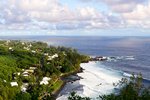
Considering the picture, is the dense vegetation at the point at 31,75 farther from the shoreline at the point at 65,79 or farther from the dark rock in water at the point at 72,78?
the dark rock in water at the point at 72,78

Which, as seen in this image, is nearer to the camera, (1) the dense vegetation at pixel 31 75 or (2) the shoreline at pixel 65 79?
(1) the dense vegetation at pixel 31 75

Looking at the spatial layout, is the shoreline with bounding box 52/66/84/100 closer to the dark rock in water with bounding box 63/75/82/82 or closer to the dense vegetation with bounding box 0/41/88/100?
the dark rock in water with bounding box 63/75/82/82

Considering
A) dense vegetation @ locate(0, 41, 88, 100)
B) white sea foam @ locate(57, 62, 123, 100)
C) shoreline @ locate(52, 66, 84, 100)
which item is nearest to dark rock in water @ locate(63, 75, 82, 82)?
shoreline @ locate(52, 66, 84, 100)

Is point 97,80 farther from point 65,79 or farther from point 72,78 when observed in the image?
point 65,79

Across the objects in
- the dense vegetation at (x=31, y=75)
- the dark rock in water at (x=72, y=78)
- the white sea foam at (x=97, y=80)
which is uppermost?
the dense vegetation at (x=31, y=75)

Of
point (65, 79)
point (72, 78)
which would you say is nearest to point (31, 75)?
point (65, 79)

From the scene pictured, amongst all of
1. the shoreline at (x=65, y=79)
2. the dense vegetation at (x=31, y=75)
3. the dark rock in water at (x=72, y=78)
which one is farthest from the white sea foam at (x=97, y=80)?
the dense vegetation at (x=31, y=75)

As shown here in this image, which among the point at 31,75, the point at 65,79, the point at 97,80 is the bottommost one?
the point at 65,79

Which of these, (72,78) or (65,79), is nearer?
(65,79)

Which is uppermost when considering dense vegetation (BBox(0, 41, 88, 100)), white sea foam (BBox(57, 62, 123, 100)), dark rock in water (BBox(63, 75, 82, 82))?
dense vegetation (BBox(0, 41, 88, 100))

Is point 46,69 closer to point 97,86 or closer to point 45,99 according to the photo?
point 97,86

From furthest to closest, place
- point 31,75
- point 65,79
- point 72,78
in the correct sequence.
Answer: point 72,78 → point 65,79 → point 31,75

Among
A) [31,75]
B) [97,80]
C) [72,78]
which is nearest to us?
[31,75]
